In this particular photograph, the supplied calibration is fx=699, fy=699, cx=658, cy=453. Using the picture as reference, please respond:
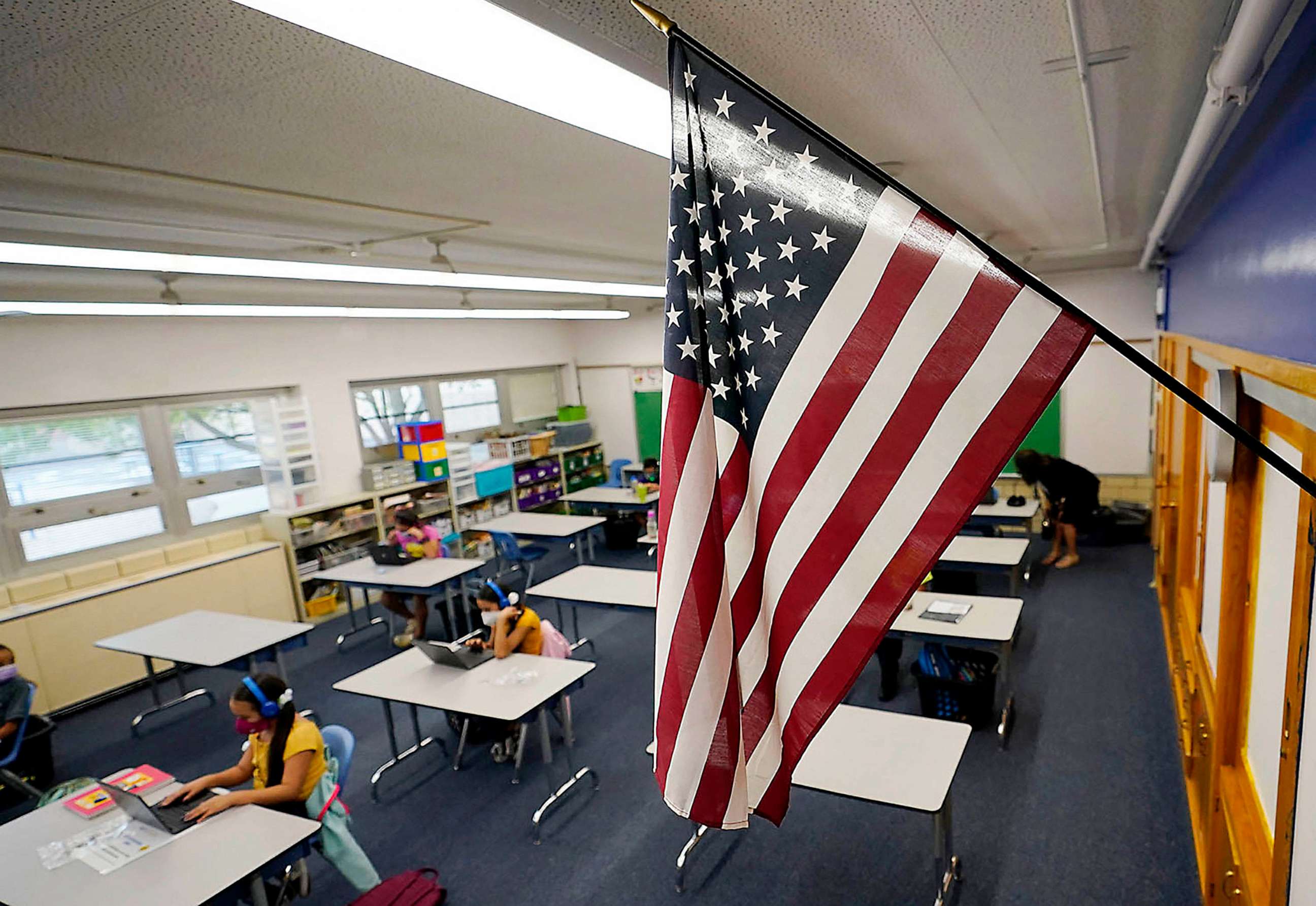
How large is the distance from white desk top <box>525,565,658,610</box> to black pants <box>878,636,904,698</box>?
174cm

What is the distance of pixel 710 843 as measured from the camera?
386 cm

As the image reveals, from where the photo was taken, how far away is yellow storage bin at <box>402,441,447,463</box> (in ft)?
29.1

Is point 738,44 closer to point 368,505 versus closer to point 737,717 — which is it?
point 737,717

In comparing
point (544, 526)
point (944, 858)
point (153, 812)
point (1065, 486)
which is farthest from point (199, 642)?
point (1065, 486)

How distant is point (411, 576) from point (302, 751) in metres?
3.09

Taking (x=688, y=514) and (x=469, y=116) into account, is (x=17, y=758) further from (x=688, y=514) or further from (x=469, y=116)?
(x=688, y=514)

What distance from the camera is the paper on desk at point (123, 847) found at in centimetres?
291

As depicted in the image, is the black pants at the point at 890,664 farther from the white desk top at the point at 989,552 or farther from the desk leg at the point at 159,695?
the desk leg at the point at 159,695

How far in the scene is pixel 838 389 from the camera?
1.37m

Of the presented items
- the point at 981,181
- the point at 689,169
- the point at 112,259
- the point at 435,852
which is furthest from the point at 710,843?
the point at 112,259

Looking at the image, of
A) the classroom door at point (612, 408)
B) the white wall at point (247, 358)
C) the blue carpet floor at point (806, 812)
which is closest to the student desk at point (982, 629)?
the blue carpet floor at point (806, 812)

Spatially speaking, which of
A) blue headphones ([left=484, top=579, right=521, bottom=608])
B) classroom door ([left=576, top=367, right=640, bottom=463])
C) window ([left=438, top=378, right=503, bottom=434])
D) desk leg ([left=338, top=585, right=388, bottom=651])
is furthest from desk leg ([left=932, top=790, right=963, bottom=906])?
classroom door ([left=576, top=367, right=640, bottom=463])

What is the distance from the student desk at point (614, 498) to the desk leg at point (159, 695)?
4587 millimetres

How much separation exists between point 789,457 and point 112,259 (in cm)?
384
